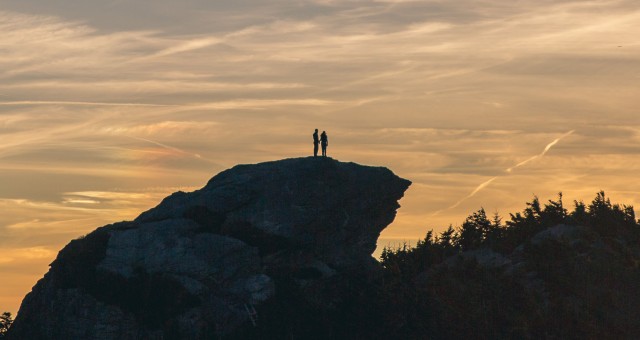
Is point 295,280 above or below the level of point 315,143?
below

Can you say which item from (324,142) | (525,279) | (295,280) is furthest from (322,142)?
(525,279)

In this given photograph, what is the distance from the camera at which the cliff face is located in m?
58.4

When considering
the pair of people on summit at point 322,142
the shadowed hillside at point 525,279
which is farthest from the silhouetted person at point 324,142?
the shadowed hillside at point 525,279

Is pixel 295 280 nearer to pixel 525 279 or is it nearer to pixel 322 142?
pixel 322 142

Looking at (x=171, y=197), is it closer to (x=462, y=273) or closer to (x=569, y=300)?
(x=462, y=273)

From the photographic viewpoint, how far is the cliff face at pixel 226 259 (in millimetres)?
58406

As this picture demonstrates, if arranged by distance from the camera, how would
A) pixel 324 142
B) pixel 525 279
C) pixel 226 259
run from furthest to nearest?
pixel 525 279 < pixel 324 142 < pixel 226 259

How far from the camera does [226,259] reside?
197 ft

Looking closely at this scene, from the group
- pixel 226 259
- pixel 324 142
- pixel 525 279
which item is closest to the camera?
pixel 226 259

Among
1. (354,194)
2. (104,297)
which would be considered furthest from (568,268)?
(104,297)

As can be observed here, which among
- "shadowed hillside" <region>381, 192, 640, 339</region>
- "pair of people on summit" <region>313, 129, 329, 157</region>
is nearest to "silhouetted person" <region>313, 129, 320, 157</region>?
"pair of people on summit" <region>313, 129, 329, 157</region>

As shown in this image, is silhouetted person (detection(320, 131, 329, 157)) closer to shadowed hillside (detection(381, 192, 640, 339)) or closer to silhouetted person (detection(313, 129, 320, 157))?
silhouetted person (detection(313, 129, 320, 157))

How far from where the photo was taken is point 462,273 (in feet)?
236

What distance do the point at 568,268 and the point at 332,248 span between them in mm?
18725
